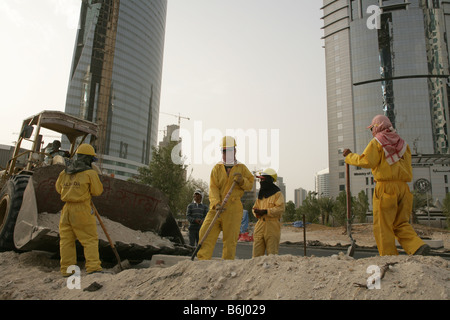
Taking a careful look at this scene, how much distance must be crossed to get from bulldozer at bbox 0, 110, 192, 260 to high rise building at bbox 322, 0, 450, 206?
73442mm

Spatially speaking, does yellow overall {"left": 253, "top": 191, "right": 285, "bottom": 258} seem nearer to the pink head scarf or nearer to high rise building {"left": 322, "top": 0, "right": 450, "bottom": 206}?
the pink head scarf

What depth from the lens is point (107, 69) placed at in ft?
290

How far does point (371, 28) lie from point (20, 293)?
9340cm

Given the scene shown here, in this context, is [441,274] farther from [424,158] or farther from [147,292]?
[424,158]

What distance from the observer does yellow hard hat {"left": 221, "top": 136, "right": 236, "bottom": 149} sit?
4.62 m

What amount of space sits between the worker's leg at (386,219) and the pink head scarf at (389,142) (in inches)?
13.5

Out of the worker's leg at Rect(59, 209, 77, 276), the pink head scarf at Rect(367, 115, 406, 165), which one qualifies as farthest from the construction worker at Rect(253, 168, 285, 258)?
the worker's leg at Rect(59, 209, 77, 276)

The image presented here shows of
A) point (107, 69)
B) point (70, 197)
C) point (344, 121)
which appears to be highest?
point (107, 69)
